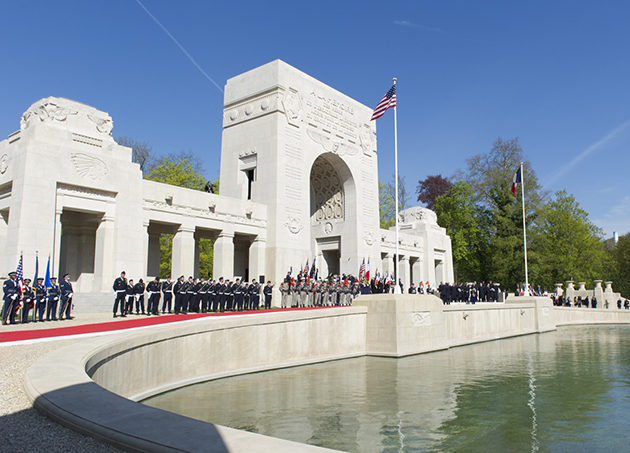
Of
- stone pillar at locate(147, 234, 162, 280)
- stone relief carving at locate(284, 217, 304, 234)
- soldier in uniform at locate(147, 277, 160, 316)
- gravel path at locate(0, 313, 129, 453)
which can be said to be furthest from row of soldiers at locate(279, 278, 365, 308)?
gravel path at locate(0, 313, 129, 453)

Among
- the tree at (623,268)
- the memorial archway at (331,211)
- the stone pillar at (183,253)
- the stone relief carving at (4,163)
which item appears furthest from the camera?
the tree at (623,268)

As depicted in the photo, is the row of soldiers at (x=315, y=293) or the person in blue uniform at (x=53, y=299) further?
the row of soldiers at (x=315, y=293)

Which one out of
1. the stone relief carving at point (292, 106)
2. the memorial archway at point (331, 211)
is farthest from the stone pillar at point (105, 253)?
the memorial archway at point (331, 211)

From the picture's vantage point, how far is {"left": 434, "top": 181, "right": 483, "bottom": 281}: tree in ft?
157

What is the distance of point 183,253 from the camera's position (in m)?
26.4

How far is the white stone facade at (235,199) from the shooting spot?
20.6 m

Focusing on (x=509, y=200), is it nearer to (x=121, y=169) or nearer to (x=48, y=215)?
(x=121, y=169)

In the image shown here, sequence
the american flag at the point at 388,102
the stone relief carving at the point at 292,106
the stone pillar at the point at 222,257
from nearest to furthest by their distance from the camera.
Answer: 1. the american flag at the point at 388,102
2. the stone pillar at the point at 222,257
3. the stone relief carving at the point at 292,106

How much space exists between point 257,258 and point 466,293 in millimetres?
14070

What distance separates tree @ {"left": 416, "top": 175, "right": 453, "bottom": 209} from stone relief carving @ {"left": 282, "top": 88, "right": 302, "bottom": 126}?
3077cm

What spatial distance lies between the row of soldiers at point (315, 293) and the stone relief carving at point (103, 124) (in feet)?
35.9

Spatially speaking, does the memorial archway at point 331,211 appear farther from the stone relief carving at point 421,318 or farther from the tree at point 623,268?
the tree at point 623,268

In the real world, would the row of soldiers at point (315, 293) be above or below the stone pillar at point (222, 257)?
below

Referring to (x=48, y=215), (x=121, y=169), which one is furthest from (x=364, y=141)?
(x=48, y=215)
